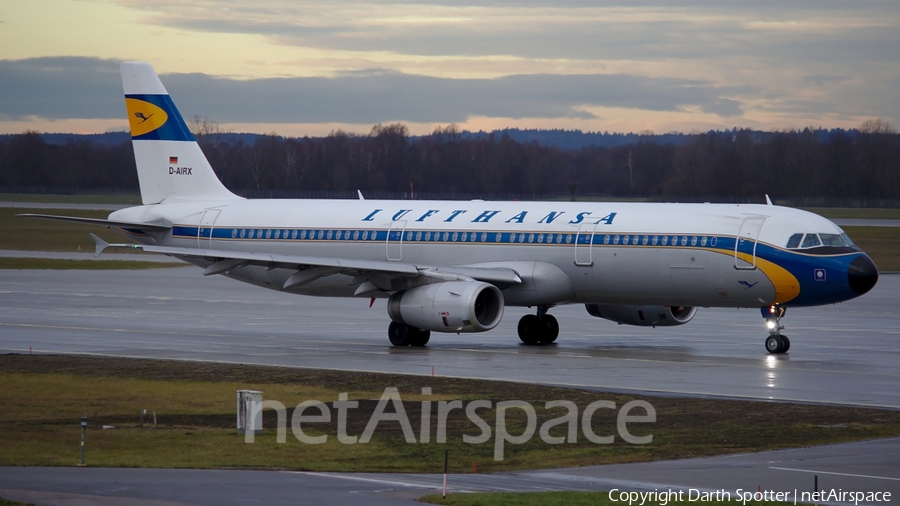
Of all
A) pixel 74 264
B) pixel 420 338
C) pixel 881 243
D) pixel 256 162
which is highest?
pixel 256 162

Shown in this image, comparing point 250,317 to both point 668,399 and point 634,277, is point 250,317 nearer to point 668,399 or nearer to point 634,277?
point 634,277

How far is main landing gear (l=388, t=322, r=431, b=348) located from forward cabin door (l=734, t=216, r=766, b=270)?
8212 millimetres

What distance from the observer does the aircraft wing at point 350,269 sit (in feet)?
103

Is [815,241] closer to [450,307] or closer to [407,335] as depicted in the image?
[450,307]

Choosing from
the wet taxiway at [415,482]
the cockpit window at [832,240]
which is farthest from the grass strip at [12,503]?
the cockpit window at [832,240]

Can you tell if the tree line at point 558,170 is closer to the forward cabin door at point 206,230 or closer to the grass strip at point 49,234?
the grass strip at point 49,234

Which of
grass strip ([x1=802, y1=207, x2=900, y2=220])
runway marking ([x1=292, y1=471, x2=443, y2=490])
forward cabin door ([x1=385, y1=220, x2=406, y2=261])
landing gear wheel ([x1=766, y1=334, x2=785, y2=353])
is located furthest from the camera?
grass strip ([x1=802, y1=207, x2=900, y2=220])

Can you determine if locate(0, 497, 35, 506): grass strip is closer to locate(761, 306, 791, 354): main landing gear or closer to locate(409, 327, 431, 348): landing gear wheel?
locate(409, 327, 431, 348): landing gear wheel

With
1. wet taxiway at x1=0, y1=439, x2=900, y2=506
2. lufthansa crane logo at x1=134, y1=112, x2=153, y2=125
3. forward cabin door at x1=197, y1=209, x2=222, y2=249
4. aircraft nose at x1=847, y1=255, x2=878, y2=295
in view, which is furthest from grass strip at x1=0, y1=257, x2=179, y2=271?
wet taxiway at x1=0, y1=439, x2=900, y2=506

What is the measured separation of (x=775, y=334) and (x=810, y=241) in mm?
2554

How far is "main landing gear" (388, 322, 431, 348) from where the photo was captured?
32.0 meters

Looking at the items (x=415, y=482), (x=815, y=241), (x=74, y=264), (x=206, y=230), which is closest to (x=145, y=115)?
(x=206, y=230)

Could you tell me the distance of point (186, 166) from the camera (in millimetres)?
38688

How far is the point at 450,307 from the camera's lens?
30141 mm
